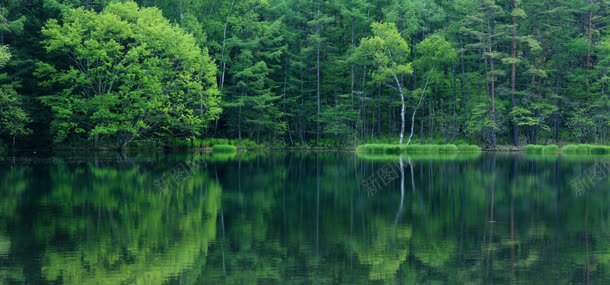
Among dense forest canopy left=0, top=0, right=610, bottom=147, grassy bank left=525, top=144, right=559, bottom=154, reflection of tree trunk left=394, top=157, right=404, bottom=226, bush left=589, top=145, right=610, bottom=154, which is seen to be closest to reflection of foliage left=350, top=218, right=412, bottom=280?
reflection of tree trunk left=394, top=157, right=404, bottom=226

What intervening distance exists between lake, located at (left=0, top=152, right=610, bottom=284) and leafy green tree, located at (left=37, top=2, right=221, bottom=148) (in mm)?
18347

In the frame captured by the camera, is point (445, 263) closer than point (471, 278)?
No

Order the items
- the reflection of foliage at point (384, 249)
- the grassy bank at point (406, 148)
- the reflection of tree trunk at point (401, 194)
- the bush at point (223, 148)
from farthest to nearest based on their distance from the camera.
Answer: the bush at point (223, 148), the grassy bank at point (406, 148), the reflection of tree trunk at point (401, 194), the reflection of foliage at point (384, 249)

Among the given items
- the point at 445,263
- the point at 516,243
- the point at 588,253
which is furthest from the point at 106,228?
A: the point at 588,253

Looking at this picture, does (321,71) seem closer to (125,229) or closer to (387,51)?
(387,51)

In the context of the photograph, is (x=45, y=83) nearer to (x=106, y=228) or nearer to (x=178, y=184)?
(x=178, y=184)

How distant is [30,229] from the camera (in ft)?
43.9

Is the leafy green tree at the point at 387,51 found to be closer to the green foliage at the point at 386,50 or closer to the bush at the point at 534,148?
the green foliage at the point at 386,50

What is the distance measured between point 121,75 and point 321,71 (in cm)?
1903

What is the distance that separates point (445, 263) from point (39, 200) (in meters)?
11.9

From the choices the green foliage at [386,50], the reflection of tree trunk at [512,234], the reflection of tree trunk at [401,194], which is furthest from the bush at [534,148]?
the reflection of tree trunk at [512,234]

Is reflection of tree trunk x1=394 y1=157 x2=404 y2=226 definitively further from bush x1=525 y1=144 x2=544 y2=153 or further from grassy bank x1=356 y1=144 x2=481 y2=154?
bush x1=525 y1=144 x2=544 y2=153

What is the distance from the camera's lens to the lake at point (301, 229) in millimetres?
10031

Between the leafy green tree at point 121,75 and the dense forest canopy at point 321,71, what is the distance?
0.46ft
